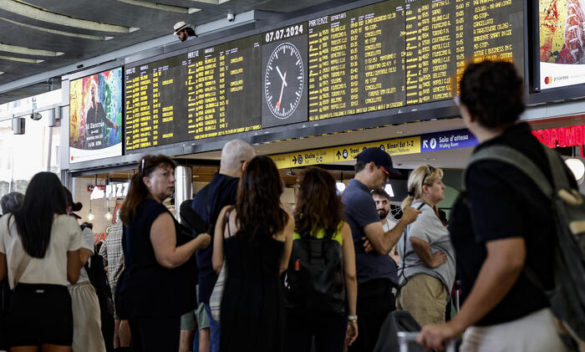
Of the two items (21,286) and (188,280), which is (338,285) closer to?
(188,280)

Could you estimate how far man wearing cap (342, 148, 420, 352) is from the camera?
4.44 m

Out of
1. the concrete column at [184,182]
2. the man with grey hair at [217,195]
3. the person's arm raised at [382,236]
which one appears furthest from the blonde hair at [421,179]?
the concrete column at [184,182]

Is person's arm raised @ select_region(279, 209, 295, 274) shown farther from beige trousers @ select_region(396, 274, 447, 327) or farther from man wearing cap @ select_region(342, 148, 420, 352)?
beige trousers @ select_region(396, 274, 447, 327)

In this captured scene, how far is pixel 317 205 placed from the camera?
13.3 feet

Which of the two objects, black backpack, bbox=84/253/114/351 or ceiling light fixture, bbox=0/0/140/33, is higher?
ceiling light fixture, bbox=0/0/140/33

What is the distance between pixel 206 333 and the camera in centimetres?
503

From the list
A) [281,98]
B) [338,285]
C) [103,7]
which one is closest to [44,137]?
[103,7]

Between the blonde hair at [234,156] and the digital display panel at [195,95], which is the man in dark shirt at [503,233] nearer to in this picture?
the blonde hair at [234,156]

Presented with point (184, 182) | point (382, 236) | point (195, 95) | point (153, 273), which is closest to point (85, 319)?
point (153, 273)

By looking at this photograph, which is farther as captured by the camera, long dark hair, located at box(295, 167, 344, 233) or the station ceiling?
the station ceiling

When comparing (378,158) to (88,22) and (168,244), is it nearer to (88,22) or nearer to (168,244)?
(168,244)

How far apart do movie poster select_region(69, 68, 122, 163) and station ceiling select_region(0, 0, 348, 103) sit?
7.20ft

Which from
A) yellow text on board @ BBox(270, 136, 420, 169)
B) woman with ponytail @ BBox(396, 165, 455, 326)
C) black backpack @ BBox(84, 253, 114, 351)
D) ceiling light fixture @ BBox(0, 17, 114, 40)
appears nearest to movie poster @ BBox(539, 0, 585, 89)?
yellow text on board @ BBox(270, 136, 420, 169)

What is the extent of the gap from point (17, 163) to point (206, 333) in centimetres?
1431
